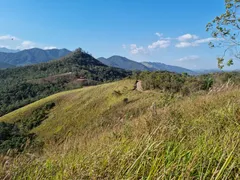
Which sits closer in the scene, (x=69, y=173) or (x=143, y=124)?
(x=69, y=173)

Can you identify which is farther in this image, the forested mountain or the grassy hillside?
the forested mountain

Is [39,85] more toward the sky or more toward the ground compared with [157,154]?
more toward the ground

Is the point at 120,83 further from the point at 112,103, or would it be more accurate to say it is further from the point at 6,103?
the point at 6,103

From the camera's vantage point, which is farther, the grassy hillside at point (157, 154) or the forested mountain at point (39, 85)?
the forested mountain at point (39, 85)

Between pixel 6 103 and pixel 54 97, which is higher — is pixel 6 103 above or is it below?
below

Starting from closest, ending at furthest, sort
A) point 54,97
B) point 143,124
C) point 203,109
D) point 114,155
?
point 114,155 → point 143,124 → point 203,109 → point 54,97

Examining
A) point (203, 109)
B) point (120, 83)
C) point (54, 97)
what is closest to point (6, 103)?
point (54, 97)

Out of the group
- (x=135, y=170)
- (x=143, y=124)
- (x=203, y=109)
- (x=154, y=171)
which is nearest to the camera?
(x=154, y=171)

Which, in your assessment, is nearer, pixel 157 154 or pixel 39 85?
pixel 157 154

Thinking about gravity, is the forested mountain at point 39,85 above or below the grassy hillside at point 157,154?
below

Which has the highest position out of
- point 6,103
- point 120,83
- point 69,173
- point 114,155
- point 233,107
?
point 233,107

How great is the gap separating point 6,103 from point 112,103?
61.4 m

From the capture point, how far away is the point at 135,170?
2113mm

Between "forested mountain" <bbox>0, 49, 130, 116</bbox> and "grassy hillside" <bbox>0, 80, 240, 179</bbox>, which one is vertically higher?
"grassy hillside" <bbox>0, 80, 240, 179</bbox>
